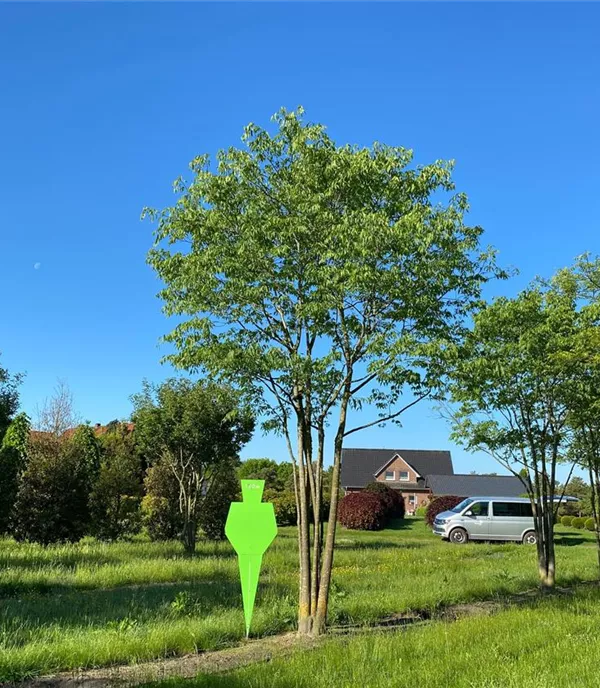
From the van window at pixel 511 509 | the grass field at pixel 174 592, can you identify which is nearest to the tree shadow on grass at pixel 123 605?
the grass field at pixel 174 592

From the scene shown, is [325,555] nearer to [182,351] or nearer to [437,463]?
[182,351]

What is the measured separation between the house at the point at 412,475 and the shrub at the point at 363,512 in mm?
17661

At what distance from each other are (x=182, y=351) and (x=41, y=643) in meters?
3.46

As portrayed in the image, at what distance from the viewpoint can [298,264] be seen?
7.83 meters

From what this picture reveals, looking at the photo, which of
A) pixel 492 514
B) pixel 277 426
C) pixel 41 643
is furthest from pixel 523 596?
pixel 492 514

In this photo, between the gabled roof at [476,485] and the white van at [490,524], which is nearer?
the white van at [490,524]

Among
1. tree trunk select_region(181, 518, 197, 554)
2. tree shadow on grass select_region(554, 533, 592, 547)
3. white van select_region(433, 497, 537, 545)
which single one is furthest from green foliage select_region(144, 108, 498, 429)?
tree shadow on grass select_region(554, 533, 592, 547)

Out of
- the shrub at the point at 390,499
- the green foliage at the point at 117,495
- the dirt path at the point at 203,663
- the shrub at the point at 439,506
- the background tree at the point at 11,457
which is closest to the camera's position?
the dirt path at the point at 203,663

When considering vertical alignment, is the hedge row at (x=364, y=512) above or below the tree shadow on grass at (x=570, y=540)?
above

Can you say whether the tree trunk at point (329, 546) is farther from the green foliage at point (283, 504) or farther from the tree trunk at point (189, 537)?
the green foliage at point (283, 504)

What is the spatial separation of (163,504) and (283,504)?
40.4 feet

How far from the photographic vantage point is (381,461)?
5634 centimetres

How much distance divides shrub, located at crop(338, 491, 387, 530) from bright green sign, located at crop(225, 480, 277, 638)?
24.0 metres

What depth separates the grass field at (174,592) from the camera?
21.6 feet
